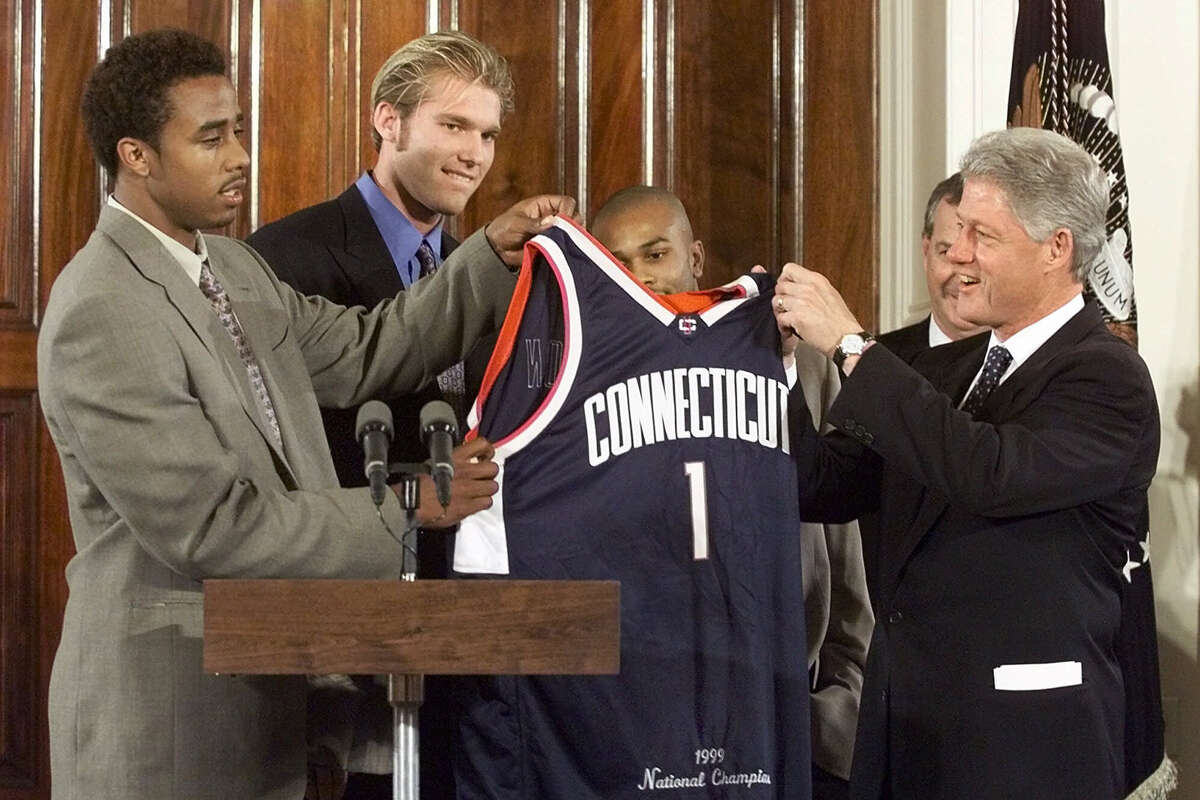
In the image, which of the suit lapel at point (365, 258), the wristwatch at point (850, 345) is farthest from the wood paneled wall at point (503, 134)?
the wristwatch at point (850, 345)

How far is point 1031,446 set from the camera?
221cm

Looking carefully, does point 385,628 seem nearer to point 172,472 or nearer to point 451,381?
point 172,472

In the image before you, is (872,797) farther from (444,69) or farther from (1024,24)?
(1024,24)

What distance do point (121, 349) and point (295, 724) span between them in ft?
2.08

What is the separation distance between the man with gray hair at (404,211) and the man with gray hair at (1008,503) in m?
0.88

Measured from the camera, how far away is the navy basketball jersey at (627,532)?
95.0 inches

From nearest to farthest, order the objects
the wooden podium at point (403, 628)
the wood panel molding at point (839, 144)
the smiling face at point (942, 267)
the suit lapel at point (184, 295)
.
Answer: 1. the wooden podium at point (403, 628)
2. the suit lapel at point (184, 295)
3. the smiling face at point (942, 267)
4. the wood panel molding at point (839, 144)

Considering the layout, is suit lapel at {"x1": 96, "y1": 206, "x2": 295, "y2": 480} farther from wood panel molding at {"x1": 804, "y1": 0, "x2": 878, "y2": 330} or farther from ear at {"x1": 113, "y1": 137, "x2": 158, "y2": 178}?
wood panel molding at {"x1": 804, "y1": 0, "x2": 878, "y2": 330}

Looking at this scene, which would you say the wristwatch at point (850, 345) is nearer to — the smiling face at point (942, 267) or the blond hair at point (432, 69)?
the smiling face at point (942, 267)

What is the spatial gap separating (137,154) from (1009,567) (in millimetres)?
1460

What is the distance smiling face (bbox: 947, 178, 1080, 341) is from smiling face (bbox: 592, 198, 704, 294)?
628mm

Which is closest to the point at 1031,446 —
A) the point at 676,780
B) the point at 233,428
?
the point at 676,780

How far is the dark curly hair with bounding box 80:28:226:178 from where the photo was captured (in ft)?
7.72

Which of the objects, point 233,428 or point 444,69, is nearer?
point 233,428
